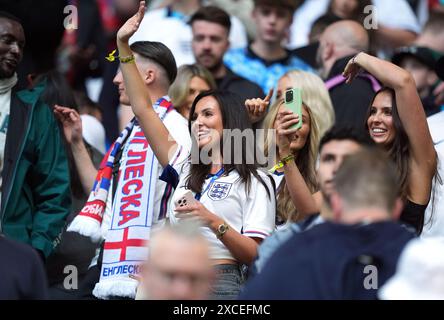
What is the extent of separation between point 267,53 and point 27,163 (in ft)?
9.97

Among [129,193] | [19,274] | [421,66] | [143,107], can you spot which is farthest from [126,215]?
[421,66]

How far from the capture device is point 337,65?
8344 millimetres

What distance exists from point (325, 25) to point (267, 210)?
393cm

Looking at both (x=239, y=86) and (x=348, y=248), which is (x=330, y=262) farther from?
(x=239, y=86)

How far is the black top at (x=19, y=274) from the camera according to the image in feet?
15.4

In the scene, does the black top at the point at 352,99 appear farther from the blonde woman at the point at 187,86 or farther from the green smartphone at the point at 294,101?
the green smartphone at the point at 294,101

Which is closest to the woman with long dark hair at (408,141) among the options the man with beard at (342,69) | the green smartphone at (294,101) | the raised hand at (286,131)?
the green smartphone at (294,101)

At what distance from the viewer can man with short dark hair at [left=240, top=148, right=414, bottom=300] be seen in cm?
436

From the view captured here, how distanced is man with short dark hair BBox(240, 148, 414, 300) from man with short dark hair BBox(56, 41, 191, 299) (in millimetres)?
1958

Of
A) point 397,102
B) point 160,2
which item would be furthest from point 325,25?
point 397,102

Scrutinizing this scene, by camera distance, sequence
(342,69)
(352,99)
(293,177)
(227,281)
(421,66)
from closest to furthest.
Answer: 1. (227,281)
2. (293,177)
3. (352,99)
4. (342,69)
5. (421,66)

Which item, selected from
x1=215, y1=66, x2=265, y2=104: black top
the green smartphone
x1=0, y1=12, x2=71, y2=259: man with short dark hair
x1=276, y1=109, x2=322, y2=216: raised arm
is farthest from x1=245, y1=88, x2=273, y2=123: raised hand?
x1=215, y1=66, x2=265, y2=104: black top

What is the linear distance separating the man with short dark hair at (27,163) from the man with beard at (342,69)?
1966 millimetres

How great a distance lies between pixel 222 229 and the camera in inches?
232
